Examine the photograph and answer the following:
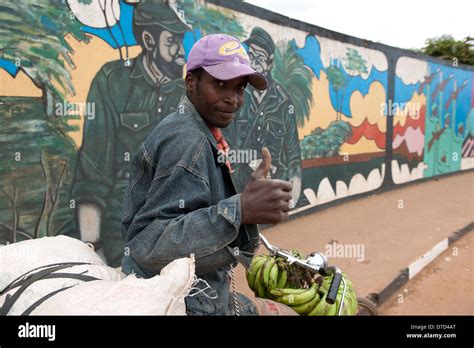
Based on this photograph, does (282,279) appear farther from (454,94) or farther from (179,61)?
(454,94)

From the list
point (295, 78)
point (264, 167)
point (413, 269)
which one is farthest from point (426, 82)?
point (264, 167)

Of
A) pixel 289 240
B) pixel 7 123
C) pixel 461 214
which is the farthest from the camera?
pixel 461 214

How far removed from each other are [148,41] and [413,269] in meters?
3.82

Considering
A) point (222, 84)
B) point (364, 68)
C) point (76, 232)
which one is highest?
point (364, 68)

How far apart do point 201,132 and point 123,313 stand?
0.58 meters

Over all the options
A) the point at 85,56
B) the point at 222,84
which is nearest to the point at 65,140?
the point at 85,56

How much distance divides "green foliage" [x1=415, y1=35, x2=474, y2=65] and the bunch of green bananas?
16243 millimetres

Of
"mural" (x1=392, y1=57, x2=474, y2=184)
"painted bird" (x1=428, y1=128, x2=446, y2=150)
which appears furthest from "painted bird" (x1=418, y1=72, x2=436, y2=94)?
"painted bird" (x1=428, y1=128, x2=446, y2=150)

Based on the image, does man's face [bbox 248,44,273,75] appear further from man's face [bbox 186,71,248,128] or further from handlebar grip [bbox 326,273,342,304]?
man's face [bbox 186,71,248,128]

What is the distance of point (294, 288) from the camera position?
6.61 feet

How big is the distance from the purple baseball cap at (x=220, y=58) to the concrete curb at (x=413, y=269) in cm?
317

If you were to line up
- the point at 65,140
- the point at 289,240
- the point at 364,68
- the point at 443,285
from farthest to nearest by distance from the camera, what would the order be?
the point at 364,68 → the point at 289,240 → the point at 443,285 → the point at 65,140

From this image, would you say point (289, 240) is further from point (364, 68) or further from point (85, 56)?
point (364, 68)

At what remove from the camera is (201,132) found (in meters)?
1.28
